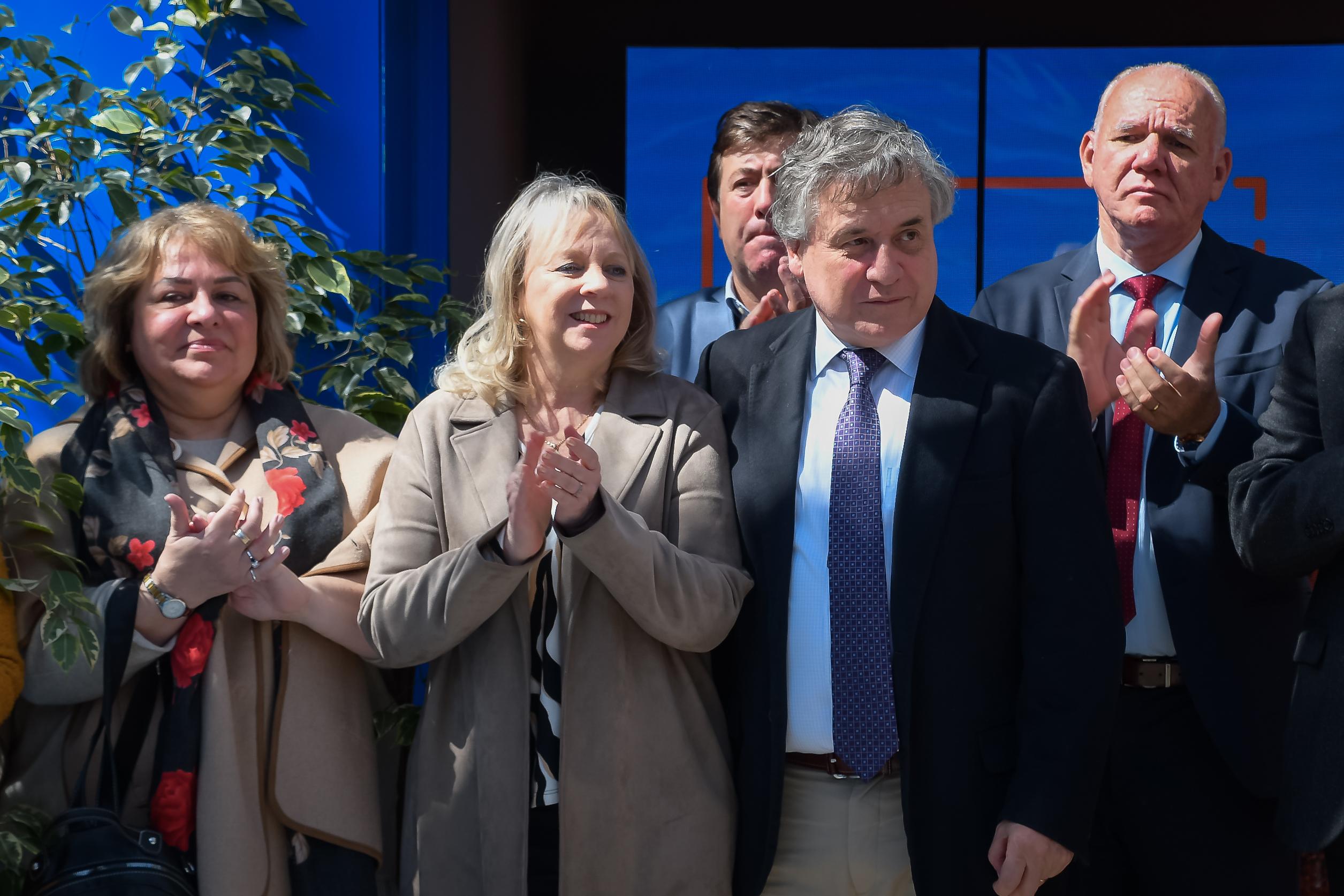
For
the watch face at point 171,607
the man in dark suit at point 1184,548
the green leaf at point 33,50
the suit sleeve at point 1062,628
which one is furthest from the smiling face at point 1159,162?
the green leaf at point 33,50

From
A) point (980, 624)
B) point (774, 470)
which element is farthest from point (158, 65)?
point (980, 624)

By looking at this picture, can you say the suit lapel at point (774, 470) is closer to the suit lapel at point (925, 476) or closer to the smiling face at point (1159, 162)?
the suit lapel at point (925, 476)

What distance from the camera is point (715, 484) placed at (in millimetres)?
2682

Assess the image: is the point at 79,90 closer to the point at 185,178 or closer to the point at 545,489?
the point at 185,178

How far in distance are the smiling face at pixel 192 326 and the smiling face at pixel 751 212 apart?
1.29 m

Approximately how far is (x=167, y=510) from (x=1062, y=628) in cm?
173

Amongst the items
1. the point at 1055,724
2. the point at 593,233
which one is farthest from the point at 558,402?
the point at 1055,724

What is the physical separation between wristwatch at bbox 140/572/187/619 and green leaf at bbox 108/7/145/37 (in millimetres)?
1393

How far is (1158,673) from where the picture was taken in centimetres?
287

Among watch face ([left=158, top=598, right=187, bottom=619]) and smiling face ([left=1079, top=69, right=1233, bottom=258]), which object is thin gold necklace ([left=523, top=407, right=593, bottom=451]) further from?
smiling face ([left=1079, top=69, right=1233, bottom=258])

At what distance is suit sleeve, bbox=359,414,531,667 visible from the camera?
8.17 ft

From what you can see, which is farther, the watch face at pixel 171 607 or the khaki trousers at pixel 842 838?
the watch face at pixel 171 607

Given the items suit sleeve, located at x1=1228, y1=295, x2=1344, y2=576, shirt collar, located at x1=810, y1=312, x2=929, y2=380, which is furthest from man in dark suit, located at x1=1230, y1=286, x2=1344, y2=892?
shirt collar, located at x1=810, y1=312, x2=929, y2=380

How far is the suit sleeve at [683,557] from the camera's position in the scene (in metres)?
2.44
